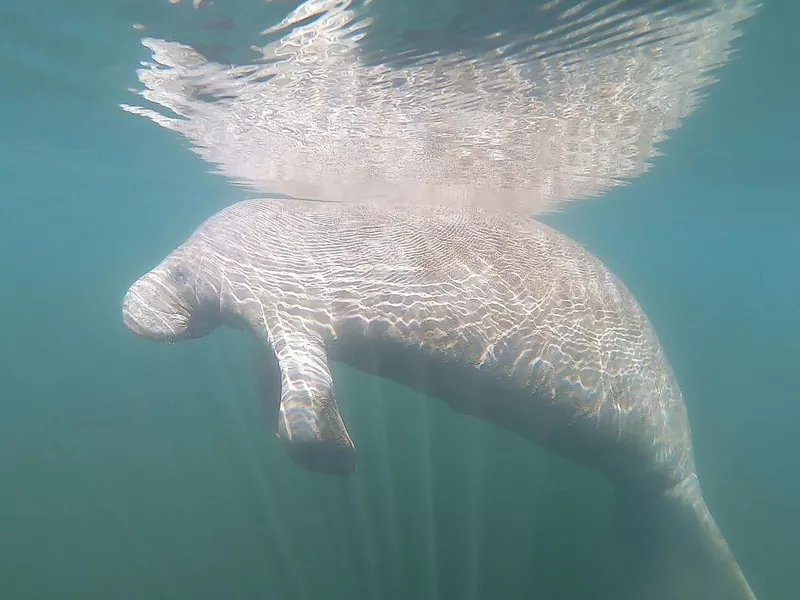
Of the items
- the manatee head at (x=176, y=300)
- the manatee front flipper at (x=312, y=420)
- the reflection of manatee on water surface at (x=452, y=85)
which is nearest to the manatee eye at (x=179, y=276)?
the manatee head at (x=176, y=300)

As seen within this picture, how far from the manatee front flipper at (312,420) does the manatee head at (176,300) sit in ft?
5.95

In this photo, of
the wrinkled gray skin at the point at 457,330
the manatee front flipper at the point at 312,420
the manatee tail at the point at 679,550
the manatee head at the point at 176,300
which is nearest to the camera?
the manatee front flipper at the point at 312,420

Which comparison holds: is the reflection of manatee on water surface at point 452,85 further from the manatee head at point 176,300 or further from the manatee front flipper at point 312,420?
the manatee front flipper at point 312,420

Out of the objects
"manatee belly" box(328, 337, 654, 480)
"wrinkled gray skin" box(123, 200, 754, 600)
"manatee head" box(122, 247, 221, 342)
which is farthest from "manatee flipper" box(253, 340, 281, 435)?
"manatee belly" box(328, 337, 654, 480)

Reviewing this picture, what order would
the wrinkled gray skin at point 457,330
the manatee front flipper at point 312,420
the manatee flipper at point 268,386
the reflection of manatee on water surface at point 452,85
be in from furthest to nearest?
the reflection of manatee on water surface at point 452,85
the manatee flipper at point 268,386
the wrinkled gray skin at point 457,330
the manatee front flipper at point 312,420

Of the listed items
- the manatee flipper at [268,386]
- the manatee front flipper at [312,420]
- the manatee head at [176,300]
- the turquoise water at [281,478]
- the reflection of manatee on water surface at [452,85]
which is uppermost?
the reflection of manatee on water surface at [452,85]

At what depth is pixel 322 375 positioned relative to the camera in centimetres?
442

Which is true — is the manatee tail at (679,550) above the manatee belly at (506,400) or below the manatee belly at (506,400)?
below

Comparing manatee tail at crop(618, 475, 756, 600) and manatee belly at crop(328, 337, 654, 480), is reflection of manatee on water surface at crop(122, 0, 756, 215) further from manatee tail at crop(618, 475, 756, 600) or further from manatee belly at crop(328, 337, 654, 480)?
manatee tail at crop(618, 475, 756, 600)

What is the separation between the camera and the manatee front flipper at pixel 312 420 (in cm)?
405

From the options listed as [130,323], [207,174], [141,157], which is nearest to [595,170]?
[130,323]

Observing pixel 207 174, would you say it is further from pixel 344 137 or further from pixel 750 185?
pixel 750 185

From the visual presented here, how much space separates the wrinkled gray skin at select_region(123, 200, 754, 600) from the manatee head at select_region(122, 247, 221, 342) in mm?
16

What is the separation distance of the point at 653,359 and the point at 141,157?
81.7 feet
